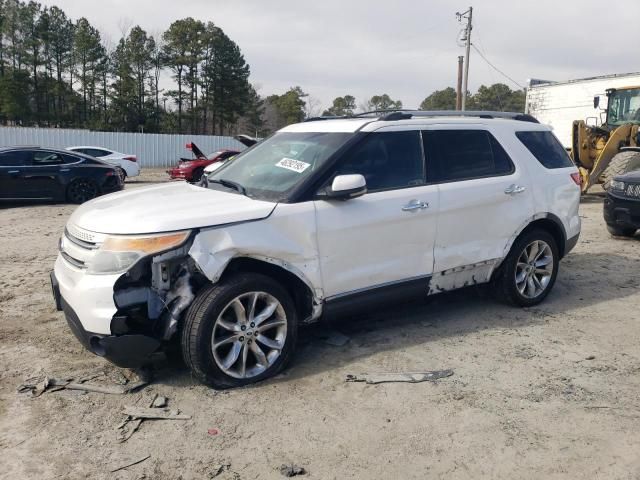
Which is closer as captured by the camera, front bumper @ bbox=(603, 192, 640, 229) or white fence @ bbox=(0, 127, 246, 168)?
front bumper @ bbox=(603, 192, 640, 229)

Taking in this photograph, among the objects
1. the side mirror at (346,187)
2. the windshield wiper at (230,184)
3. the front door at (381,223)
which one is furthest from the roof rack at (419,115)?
the windshield wiper at (230,184)

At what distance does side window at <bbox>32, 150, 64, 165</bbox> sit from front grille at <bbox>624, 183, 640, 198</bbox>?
11325mm

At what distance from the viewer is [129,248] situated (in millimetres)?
3539

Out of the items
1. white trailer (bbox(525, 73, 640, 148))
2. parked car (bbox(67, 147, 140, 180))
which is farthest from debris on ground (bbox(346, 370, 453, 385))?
parked car (bbox(67, 147, 140, 180))

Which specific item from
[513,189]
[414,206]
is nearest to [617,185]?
[513,189]

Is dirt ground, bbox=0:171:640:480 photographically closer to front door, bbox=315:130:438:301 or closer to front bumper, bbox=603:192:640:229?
front door, bbox=315:130:438:301

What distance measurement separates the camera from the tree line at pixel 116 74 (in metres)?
49.2

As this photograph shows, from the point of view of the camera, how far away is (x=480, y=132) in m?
5.13

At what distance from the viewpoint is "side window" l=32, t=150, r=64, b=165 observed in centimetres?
1238

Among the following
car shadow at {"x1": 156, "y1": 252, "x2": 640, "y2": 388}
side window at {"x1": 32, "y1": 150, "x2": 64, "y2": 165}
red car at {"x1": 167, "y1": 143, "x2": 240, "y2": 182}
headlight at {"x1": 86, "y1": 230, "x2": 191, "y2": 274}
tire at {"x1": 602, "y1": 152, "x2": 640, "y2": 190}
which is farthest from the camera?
red car at {"x1": 167, "y1": 143, "x2": 240, "y2": 182}

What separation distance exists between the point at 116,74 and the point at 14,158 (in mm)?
43957

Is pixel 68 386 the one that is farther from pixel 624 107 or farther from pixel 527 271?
pixel 624 107

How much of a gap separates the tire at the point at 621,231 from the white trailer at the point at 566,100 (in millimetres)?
9587

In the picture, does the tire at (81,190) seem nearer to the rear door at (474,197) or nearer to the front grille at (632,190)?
the rear door at (474,197)
